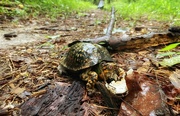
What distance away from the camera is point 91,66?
1965mm

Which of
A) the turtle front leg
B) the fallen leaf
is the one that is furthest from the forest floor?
the turtle front leg

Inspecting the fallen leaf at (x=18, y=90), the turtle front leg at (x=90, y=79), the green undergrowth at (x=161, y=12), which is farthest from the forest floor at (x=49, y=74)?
the green undergrowth at (x=161, y=12)

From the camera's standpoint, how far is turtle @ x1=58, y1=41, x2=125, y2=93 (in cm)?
190

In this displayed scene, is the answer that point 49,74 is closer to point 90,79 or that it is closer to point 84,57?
point 84,57

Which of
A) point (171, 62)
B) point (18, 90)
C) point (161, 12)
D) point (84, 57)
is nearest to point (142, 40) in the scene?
point (171, 62)

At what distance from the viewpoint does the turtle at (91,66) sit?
1896mm

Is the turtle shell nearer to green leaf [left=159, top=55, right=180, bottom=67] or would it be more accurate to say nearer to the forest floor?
the forest floor

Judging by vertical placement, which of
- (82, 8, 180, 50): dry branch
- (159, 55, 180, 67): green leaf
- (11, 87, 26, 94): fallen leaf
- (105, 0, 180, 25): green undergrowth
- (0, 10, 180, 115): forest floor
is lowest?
(11, 87, 26, 94): fallen leaf

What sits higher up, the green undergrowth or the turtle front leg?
the green undergrowth

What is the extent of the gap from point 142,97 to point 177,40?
179 centimetres

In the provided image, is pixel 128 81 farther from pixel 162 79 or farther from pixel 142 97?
pixel 162 79

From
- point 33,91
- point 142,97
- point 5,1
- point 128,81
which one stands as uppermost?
point 5,1

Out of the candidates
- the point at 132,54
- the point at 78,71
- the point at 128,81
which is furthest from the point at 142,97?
the point at 132,54

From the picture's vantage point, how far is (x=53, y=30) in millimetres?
5406
